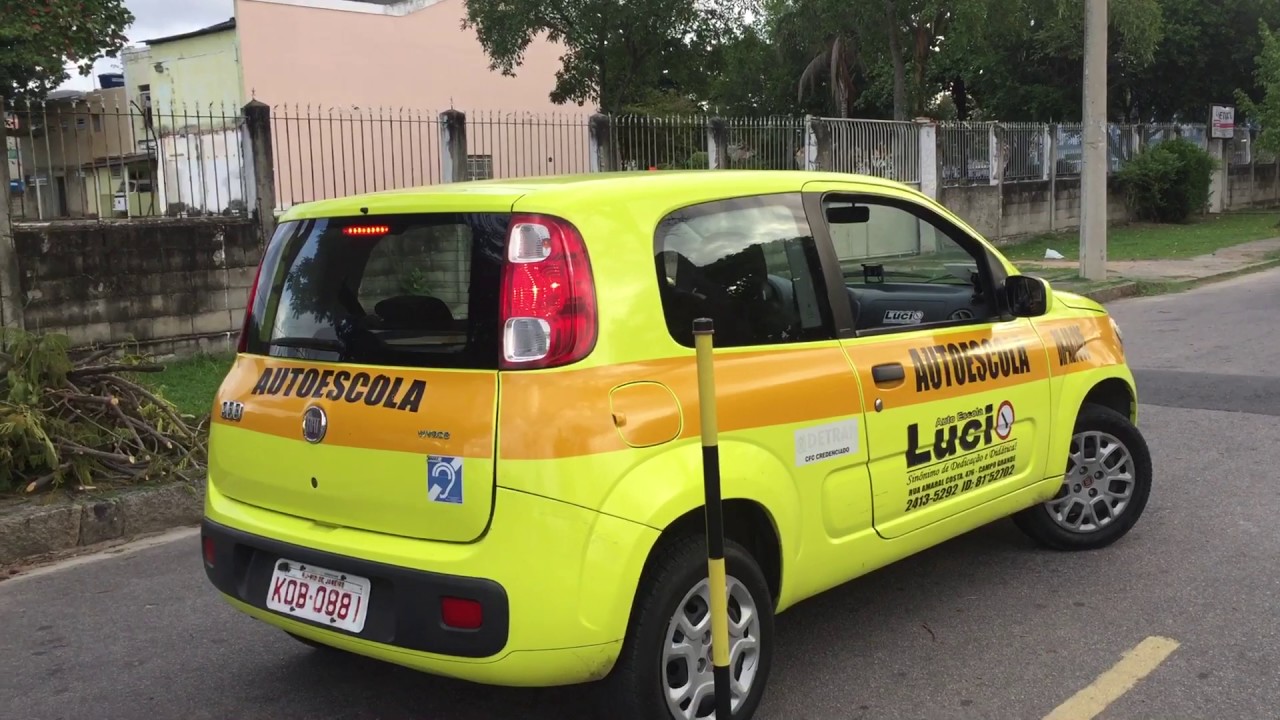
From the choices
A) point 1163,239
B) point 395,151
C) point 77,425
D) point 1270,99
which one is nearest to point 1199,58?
point 1270,99

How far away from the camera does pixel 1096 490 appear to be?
499 cm

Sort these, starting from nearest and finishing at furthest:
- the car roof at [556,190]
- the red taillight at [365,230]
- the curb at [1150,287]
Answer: the car roof at [556,190] → the red taillight at [365,230] → the curb at [1150,287]

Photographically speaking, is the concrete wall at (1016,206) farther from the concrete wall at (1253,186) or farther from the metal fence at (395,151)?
the concrete wall at (1253,186)

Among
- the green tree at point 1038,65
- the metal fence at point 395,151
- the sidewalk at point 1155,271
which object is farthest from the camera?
the green tree at point 1038,65

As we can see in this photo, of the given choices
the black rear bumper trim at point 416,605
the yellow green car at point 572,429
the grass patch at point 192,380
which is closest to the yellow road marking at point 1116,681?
the yellow green car at point 572,429

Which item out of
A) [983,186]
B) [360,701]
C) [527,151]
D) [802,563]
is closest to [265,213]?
[527,151]

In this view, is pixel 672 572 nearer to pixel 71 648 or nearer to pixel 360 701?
pixel 360 701

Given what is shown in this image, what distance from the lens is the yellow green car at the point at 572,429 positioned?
2.94 meters

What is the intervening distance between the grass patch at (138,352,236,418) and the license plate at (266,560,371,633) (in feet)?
14.6

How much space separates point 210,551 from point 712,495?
1895 millimetres

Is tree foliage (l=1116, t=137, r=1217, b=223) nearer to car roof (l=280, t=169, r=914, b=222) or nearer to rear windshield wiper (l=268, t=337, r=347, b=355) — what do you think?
car roof (l=280, t=169, r=914, b=222)

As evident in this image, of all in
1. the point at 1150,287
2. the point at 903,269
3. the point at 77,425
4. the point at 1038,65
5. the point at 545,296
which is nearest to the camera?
the point at 545,296

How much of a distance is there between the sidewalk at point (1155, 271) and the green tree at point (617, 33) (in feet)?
27.2

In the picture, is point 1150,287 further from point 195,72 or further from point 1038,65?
point 195,72
